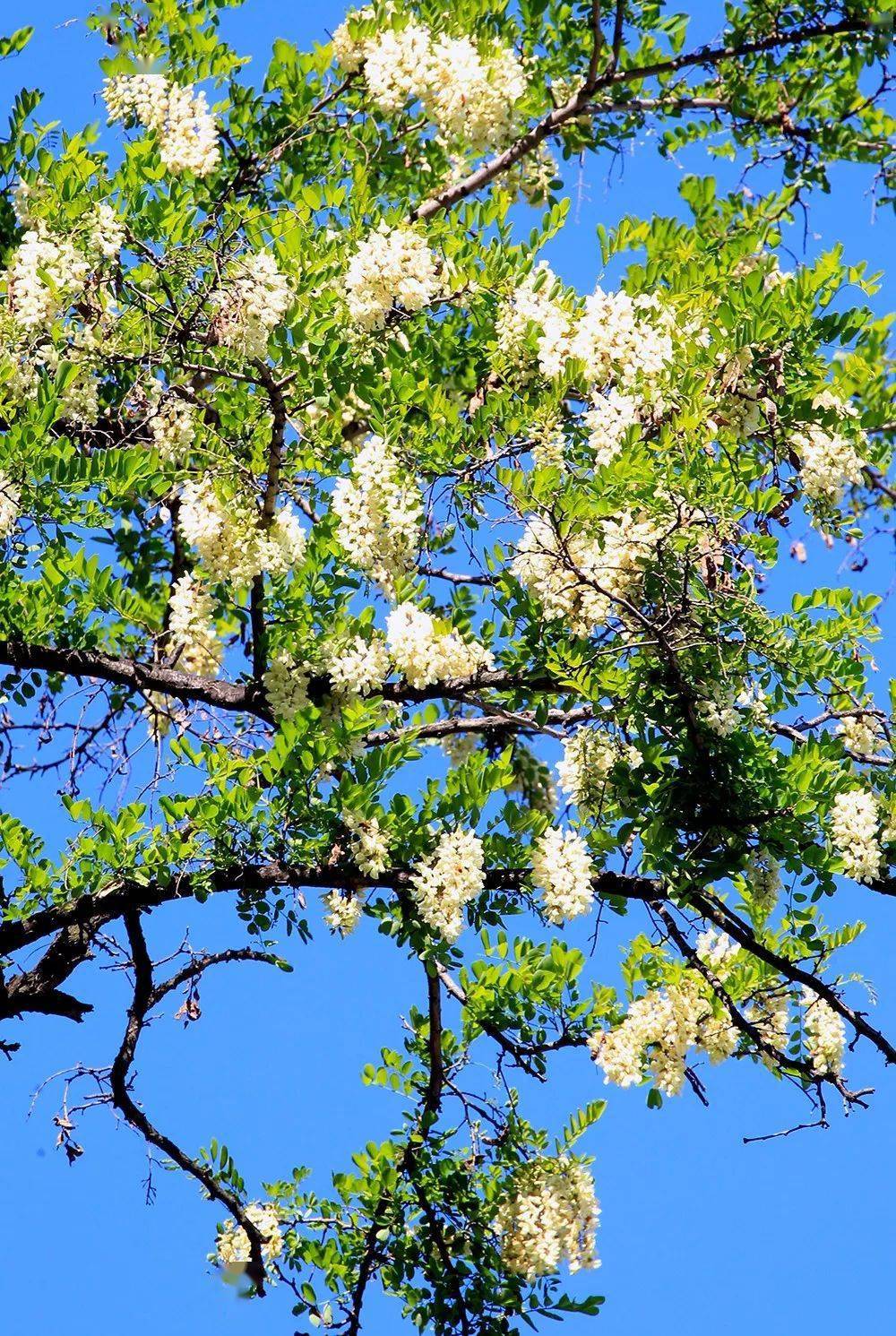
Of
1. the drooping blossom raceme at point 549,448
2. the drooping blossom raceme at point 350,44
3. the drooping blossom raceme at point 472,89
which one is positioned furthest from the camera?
the drooping blossom raceme at point 350,44

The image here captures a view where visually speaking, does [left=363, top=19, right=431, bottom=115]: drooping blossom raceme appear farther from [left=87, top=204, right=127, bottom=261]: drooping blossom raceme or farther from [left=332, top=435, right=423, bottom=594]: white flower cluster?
[left=332, top=435, right=423, bottom=594]: white flower cluster

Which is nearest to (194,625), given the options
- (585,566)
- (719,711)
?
(585,566)

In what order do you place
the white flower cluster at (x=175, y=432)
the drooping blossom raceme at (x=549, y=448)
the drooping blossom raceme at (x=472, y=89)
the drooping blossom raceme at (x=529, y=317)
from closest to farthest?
the drooping blossom raceme at (x=549, y=448) < the drooping blossom raceme at (x=529, y=317) < the white flower cluster at (x=175, y=432) < the drooping blossom raceme at (x=472, y=89)

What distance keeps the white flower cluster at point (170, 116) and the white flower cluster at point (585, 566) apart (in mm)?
2352

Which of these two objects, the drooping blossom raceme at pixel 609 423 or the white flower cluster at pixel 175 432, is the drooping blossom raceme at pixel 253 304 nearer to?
the white flower cluster at pixel 175 432

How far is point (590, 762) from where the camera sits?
17.8 ft

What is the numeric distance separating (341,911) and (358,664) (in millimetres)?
815

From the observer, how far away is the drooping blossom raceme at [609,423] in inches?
210

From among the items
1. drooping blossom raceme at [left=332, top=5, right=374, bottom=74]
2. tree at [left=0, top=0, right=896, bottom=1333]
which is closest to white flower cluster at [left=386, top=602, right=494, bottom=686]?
tree at [left=0, top=0, right=896, bottom=1333]

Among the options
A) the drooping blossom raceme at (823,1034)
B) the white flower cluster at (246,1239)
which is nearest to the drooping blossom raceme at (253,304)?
the drooping blossom raceme at (823,1034)

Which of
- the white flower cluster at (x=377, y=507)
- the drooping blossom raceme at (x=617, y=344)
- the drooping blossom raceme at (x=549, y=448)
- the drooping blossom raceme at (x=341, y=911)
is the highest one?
the drooping blossom raceme at (x=617, y=344)

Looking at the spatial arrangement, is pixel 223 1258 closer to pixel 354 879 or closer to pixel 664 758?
pixel 354 879

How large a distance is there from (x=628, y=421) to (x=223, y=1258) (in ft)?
12.1

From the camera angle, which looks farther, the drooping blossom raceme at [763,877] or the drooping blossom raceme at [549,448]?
the drooping blossom raceme at [549,448]
